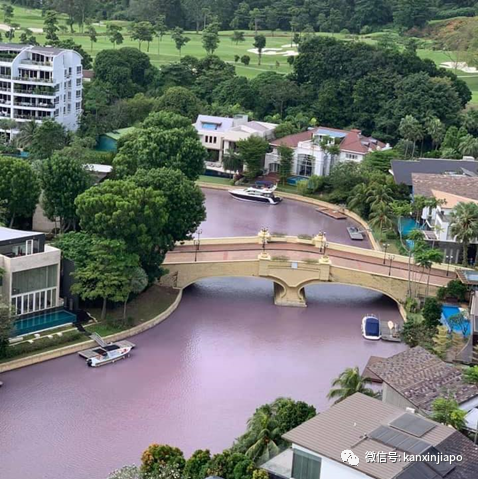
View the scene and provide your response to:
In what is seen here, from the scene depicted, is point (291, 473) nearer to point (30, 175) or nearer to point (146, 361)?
point (146, 361)

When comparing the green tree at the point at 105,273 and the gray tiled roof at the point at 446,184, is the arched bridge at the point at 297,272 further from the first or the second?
the gray tiled roof at the point at 446,184

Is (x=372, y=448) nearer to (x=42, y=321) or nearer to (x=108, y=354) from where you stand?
(x=108, y=354)

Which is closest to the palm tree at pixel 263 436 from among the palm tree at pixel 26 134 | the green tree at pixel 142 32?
the palm tree at pixel 26 134

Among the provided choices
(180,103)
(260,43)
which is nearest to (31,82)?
(180,103)

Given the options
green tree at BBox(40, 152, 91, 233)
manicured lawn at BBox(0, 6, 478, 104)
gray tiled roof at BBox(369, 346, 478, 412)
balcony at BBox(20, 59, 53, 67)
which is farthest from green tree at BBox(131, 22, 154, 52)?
gray tiled roof at BBox(369, 346, 478, 412)

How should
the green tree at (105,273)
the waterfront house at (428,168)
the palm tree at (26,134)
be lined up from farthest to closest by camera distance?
the palm tree at (26,134) < the waterfront house at (428,168) < the green tree at (105,273)

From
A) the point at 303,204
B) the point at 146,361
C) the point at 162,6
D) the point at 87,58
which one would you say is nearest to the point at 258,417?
the point at 146,361
